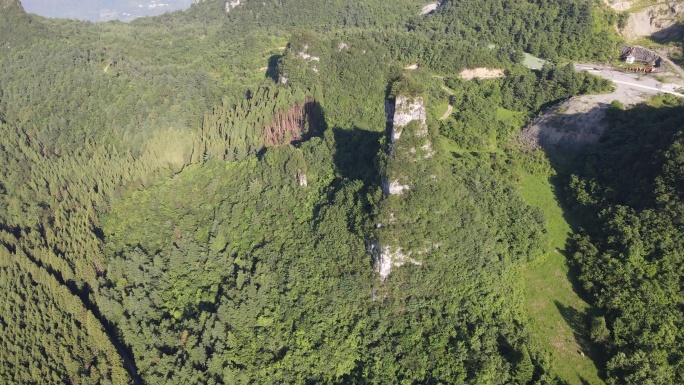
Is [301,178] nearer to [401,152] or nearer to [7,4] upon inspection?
[401,152]

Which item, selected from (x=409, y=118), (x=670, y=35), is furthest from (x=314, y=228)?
(x=670, y=35)

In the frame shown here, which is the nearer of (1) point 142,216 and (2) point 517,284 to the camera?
(2) point 517,284

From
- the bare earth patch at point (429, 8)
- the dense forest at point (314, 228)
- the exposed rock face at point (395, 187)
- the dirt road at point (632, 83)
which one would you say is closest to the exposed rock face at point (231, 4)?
the bare earth patch at point (429, 8)

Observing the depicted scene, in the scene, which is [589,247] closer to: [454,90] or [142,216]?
[454,90]

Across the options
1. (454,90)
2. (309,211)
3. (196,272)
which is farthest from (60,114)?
(454,90)

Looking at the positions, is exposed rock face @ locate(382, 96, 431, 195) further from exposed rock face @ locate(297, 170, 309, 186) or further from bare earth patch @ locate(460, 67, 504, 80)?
bare earth patch @ locate(460, 67, 504, 80)

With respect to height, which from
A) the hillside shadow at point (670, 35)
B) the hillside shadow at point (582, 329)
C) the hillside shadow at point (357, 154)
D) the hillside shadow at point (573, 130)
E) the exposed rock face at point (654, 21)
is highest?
the exposed rock face at point (654, 21)

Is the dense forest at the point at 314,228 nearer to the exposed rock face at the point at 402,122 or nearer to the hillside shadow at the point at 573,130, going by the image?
the exposed rock face at the point at 402,122
